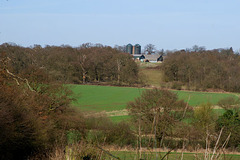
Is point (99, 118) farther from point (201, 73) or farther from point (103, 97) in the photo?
point (201, 73)

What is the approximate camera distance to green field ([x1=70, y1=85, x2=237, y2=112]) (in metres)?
42.5

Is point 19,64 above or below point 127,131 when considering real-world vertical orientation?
above

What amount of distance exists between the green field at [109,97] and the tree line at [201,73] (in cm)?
509

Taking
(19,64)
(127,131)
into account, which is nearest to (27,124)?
(127,131)

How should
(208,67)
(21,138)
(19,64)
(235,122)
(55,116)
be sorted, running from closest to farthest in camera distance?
(21,138), (55,116), (235,122), (19,64), (208,67)

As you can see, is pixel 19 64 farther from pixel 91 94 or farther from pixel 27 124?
pixel 27 124

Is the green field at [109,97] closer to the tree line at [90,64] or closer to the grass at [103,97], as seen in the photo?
the grass at [103,97]

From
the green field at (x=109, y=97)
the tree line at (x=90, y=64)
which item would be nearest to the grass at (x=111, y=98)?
the green field at (x=109, y=97)

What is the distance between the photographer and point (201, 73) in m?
57.2

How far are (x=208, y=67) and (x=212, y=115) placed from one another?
104ft

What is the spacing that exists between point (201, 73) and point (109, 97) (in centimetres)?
1905

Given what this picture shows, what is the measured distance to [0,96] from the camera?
14.0 meters

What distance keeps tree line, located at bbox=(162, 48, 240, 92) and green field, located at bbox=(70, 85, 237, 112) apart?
16.7 ft

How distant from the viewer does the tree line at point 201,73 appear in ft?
180
